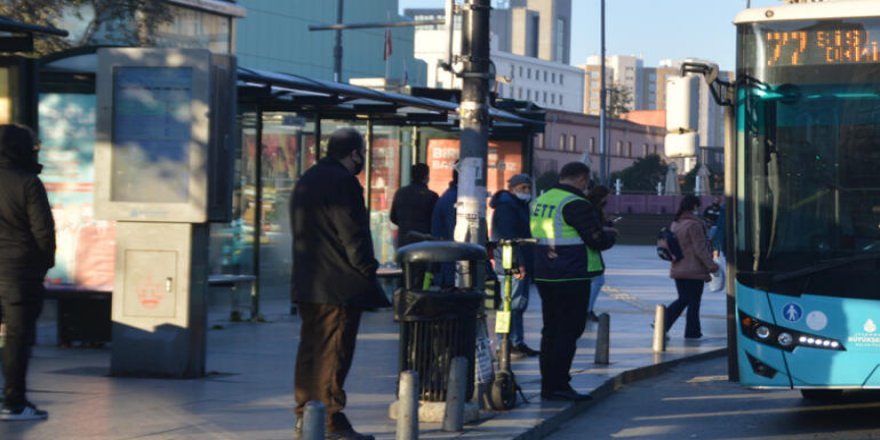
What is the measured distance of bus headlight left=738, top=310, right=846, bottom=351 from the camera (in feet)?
34.5

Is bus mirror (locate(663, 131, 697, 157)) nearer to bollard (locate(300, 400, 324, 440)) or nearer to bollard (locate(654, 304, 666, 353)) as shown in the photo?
bollard (locate(654, 304, 666, 353))

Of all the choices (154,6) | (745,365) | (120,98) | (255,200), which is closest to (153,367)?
(120,98)

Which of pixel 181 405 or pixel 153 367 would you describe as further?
pixel 153 367

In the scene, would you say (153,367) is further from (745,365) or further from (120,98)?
(745,365)

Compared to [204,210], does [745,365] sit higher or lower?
lower

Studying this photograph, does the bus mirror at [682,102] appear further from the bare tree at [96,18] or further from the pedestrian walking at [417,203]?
the bare tree at [96,18]

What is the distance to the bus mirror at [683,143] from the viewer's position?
41.9 feet

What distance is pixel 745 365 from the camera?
10.9 metres

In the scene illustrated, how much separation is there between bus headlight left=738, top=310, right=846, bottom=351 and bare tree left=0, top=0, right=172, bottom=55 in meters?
11.9

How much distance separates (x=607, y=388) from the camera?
12.9 m

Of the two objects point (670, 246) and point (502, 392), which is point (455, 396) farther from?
point (670, 246)

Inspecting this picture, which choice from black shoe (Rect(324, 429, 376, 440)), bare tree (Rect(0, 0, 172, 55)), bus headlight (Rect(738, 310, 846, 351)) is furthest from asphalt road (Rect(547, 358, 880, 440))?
bare tree (Rect(0, 0, 172, 55))

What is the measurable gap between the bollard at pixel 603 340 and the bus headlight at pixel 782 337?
3275 millimetres

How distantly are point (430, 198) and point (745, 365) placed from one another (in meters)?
6.21
